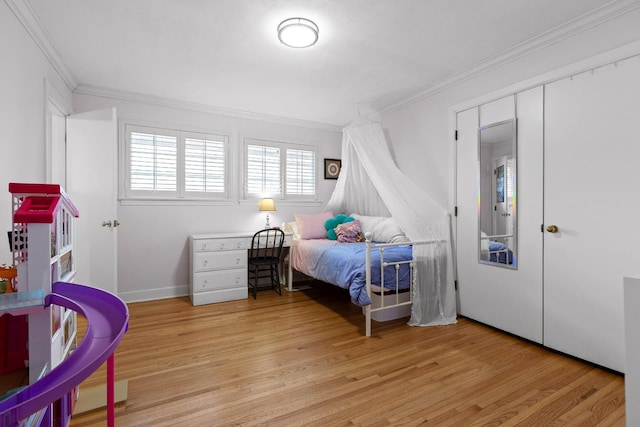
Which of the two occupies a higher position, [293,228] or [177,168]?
[177,168]

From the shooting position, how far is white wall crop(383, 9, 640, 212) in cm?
225

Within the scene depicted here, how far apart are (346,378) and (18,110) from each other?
287 centimetres

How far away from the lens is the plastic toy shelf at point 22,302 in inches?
34.2

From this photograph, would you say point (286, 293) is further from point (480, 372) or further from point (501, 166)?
point (501, 166)

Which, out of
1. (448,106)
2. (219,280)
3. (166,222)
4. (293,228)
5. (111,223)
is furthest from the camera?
(293,228)

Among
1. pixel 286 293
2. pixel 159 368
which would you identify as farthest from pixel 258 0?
pixel 286 293

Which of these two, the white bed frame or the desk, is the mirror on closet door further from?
the desk

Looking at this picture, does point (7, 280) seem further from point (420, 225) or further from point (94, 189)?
point (420, 225)

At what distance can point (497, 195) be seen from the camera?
293 cm

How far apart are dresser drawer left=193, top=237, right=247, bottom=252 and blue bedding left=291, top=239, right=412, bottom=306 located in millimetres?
838

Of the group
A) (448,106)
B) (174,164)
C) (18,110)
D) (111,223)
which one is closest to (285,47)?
(448,106)

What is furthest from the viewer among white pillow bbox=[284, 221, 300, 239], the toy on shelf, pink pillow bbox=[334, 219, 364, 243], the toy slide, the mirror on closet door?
white pillow bbox=[284, 221, 300, 239]

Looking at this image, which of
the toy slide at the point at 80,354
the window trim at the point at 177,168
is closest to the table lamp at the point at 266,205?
the window trim at the point at 177,168

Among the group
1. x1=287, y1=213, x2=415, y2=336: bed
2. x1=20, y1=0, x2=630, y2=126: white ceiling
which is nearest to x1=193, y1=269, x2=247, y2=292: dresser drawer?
x1=287, y1=213, x2=415, y2=336: bed
